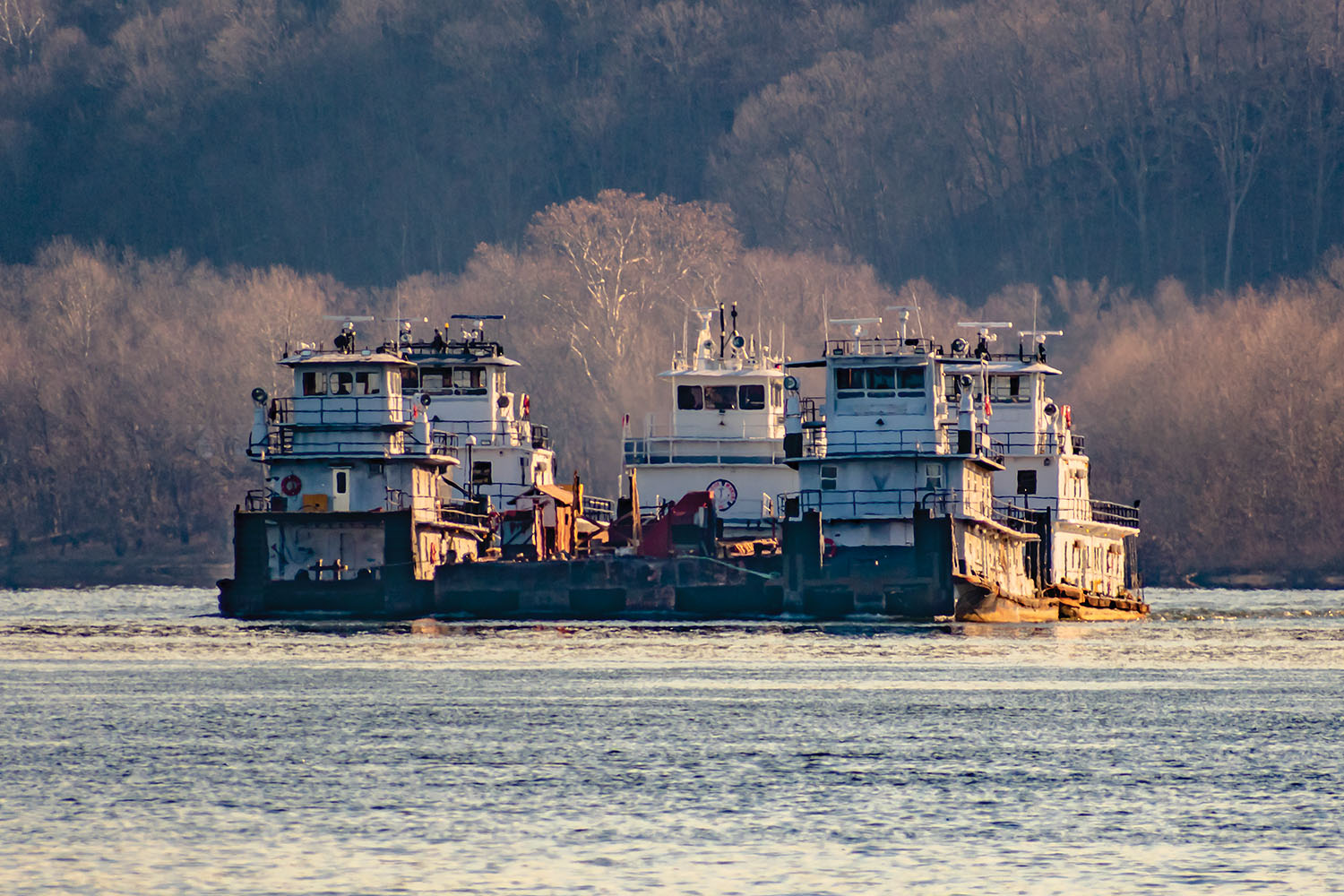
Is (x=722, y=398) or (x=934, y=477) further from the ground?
(x=722, y=398)

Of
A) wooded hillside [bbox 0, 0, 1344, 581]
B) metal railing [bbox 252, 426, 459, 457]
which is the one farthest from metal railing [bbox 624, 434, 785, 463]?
wooded hillside [bbox 0, 0, 1344, 581]

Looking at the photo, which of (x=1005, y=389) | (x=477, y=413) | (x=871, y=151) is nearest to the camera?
(x=1005, y=389)

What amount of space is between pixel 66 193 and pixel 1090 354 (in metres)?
93.2

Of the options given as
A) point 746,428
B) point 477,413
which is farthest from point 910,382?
point 477,413

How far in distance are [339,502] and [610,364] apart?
178ft

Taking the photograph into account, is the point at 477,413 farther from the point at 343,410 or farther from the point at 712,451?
the point at 343,410

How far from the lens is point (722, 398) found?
8925 cm

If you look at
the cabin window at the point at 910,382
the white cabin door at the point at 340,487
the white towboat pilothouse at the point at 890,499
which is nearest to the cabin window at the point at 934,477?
the white towboat pilothouse at the point at 890,499

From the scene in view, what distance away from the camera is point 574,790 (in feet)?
129

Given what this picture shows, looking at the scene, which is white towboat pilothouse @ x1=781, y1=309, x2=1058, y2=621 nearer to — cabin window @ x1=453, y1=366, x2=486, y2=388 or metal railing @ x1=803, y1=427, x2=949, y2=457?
metal railing @ x1=803, y1=427, x2=949, y2=457

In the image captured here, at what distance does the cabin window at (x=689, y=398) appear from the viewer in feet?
294

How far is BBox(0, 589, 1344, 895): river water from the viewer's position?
1292 inches

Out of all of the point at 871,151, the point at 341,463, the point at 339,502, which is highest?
the point at 871,151

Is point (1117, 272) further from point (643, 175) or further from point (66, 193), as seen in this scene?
point (66, 193)
